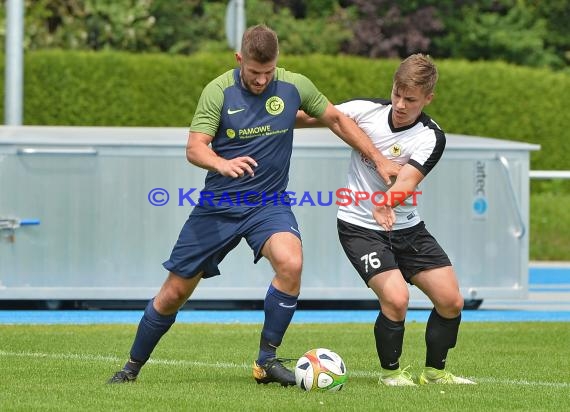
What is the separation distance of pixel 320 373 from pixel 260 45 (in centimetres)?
185

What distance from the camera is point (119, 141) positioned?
46.4 ft

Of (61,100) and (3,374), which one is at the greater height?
(61,100)

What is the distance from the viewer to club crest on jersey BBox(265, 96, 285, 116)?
301 inches

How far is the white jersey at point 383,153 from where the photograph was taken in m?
7.92

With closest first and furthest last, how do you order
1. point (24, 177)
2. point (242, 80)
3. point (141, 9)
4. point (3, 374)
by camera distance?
point (242, 80), point (3, 374), point (24, 177), point (141, 9)

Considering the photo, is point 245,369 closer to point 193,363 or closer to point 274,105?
point 193,363

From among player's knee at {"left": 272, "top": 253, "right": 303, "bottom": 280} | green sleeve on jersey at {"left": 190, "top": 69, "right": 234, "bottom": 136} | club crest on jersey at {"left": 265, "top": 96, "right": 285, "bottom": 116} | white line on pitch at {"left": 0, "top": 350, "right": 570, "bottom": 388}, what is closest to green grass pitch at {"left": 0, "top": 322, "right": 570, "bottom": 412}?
white line on pitch at {"left": 0, "top": 350, "right": 570, "bottom": 388}

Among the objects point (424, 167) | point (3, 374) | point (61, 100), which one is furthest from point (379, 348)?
point (61, 100)

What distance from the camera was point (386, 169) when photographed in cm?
777

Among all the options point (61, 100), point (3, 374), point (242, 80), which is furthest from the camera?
point (61, 100)

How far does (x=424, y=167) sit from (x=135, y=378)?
207cm

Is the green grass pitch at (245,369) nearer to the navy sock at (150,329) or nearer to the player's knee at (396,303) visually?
the navy sock at (150,329)

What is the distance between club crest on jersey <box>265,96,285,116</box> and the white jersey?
51 centimetres

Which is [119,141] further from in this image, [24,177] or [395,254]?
[395,254]
